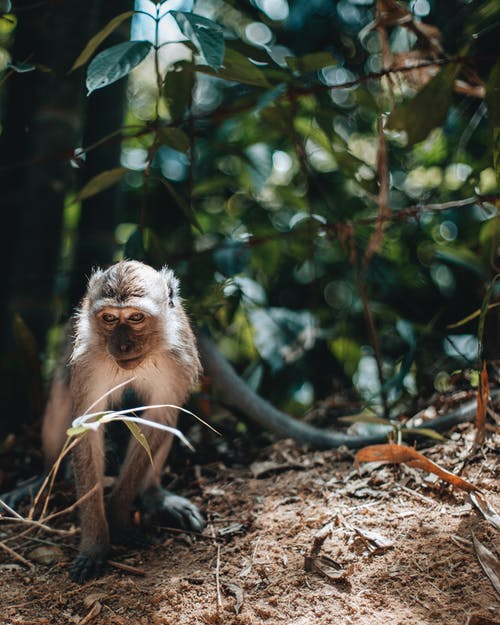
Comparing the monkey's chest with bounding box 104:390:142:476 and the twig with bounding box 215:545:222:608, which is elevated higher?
the monkey's chest with bounding box 104:390:142:476

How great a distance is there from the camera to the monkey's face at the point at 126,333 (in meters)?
3.07

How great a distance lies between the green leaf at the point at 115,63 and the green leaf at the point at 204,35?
0.22 meters

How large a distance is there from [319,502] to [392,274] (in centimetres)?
249

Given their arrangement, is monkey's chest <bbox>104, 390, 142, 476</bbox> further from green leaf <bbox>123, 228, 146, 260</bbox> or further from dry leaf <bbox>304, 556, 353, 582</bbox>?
dry leaf <bbox>304, 556, 353, 582</bbox>

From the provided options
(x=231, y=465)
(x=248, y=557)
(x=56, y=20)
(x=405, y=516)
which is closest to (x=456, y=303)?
(x=231, y=465)

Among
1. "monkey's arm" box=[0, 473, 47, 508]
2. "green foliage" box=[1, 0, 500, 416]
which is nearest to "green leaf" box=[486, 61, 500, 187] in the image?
"green foliage" box=[1, 0, 500, 416]

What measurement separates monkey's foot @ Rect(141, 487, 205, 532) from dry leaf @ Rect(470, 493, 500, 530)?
4.41 feet

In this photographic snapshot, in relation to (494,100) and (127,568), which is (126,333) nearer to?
(127,568)

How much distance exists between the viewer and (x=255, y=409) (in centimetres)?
413

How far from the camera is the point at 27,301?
15.4 ft

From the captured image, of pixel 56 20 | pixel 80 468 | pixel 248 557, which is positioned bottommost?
pixel 248 557

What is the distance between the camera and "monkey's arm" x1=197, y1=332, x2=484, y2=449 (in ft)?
12.8

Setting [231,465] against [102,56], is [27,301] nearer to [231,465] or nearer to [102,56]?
[231,465]

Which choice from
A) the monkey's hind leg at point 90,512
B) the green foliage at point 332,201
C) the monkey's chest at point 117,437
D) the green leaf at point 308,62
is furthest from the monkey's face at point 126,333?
the green leaf at point 308,62
